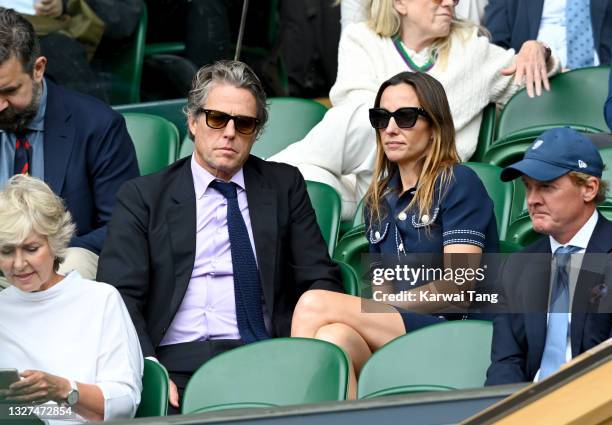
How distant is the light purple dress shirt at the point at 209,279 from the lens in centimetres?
453

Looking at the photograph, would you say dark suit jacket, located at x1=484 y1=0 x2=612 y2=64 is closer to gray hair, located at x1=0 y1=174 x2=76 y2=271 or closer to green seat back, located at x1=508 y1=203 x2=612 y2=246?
green seat back, located at x1=508 y1=203 x2=612 y2=246

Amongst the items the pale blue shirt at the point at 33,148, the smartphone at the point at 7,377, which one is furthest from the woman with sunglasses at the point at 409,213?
the pale blue shirt at the point at 33,148

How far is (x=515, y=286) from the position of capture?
3.91 metres

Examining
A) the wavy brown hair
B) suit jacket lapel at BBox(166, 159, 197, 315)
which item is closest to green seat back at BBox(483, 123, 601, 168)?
the wavy brown hair

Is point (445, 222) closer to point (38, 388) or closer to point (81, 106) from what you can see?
point (81, 106)

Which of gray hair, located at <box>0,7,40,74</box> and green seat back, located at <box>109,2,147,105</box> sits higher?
gray hair, located at <box>0,7,40,74</box>

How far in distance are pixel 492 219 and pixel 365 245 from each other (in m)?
0.55

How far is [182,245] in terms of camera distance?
4598 millimetres

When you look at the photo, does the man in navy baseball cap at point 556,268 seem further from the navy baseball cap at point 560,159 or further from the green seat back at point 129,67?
the green seat back at point 129,67

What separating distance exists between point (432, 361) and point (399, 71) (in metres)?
2.27

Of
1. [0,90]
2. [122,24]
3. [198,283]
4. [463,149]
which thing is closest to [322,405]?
[198,283]

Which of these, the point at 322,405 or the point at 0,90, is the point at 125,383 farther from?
the point at 0,90

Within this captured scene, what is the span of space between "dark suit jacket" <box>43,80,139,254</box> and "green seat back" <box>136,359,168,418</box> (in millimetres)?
1184

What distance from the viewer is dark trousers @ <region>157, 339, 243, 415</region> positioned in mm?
4395
